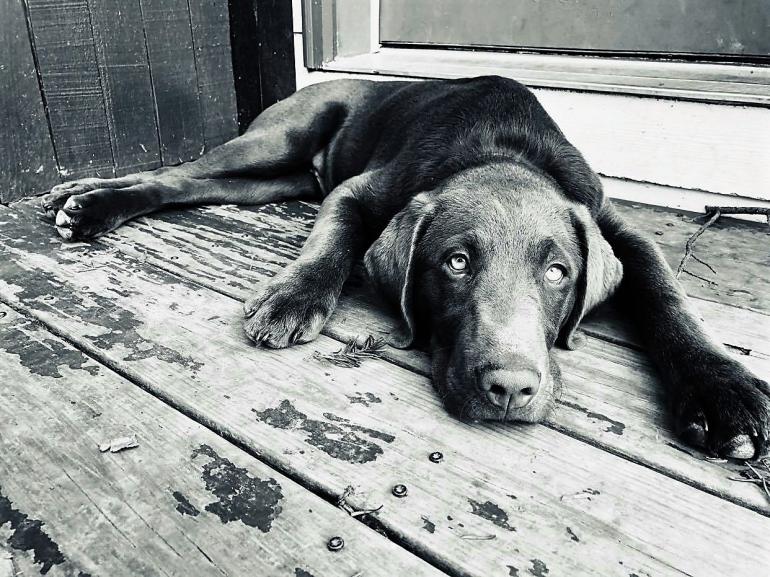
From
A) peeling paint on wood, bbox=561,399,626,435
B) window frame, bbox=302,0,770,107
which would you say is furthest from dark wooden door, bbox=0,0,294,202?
peeling paint on wood, bbox=561,399,626,435

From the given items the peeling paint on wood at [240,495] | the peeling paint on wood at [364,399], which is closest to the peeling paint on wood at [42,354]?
the peeling paint on wood at [240,495]

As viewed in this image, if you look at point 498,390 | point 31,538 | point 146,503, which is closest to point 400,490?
point 498,390

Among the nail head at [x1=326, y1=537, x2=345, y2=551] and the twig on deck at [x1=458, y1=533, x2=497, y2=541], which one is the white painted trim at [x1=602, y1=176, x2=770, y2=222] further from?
the nail head at [x1=326, y1=537, x2=345, y2=551]

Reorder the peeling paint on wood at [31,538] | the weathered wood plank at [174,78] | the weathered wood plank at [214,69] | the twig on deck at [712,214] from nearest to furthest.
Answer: the peeling paint on wood at [31,538] → the twig on deck at [712,214] → the weathered wood plank at [174,78] → the weathered wood plank at [214,69]

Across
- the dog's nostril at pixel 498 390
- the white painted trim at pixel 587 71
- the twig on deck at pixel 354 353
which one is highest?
the white painted trim at pixel 587 71

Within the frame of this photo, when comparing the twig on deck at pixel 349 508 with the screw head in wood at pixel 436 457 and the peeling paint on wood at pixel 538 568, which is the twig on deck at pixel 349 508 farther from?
the peeling paint on wood at pixel 538 568

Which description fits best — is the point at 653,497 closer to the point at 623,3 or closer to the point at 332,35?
the point at 623,3

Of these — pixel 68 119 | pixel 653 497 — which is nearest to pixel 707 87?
pixel 653 497

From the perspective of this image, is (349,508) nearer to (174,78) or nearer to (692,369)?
(692,369)
